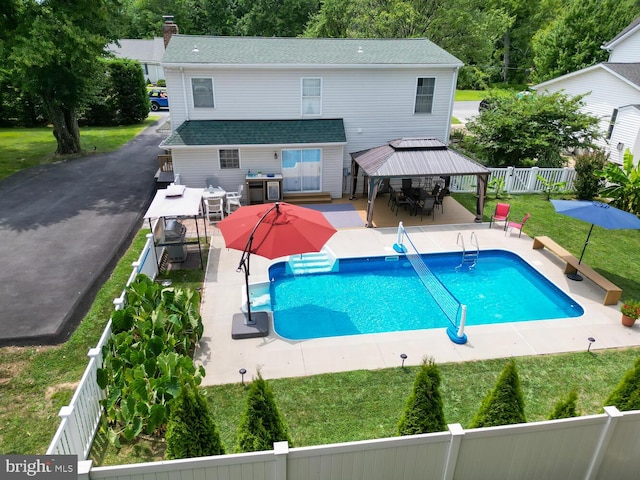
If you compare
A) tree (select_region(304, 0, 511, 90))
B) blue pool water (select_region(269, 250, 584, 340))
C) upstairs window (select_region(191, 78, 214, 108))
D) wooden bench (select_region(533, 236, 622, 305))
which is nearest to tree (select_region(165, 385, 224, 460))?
blue pool water (select_region(269, 250, 584, 340))

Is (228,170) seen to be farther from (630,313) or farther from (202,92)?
(630,313)

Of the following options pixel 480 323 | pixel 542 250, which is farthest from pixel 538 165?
pixel 480 323

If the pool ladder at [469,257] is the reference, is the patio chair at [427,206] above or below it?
above

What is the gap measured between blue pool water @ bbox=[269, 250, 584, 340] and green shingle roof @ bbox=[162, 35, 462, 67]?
8597mm

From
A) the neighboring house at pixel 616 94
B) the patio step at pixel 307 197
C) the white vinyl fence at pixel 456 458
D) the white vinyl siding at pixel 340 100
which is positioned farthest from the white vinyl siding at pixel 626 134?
the white vinyl fence at pixel 456 458

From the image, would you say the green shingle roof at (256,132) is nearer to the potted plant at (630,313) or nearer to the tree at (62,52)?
the tree at (62,52)

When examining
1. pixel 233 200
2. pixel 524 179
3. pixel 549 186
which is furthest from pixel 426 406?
pixel 549 186

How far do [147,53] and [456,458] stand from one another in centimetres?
6139

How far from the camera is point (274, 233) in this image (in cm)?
1002

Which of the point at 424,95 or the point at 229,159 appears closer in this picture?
the point at 229,159

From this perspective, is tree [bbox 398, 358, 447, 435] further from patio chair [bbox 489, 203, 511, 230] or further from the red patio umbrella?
patio chair [bbox 489, 203, 511, 230]

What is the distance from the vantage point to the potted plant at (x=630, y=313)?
10.4 m

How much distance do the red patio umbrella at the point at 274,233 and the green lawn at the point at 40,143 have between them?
16897 mm

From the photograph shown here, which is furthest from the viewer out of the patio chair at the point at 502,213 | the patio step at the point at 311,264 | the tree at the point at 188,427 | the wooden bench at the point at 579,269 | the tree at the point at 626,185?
the tree at the point at 626,185
